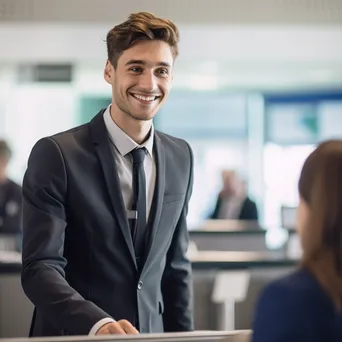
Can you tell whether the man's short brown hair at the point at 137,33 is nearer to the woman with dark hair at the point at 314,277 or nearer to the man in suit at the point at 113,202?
the man in suit at the point at 113,202

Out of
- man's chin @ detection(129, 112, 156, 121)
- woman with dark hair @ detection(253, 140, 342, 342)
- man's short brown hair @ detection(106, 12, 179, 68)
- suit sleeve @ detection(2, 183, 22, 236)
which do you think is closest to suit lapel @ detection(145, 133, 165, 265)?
man's chin @ detection(129, 112, 156, 121)

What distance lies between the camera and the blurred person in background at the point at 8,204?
691cm

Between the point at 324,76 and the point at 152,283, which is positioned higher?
the point at 324,76

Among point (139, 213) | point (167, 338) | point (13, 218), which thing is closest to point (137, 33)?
point (139, 213)

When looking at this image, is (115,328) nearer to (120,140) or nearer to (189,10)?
(120,140)

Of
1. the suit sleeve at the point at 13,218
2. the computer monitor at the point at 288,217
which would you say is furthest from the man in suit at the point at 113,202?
the suit sleeve at the point at 13,218

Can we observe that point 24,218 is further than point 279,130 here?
No

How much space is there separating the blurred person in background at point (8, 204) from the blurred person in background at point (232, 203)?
3128 mm

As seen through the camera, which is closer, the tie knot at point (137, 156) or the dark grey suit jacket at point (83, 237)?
the dark grey suit jacket at point (83, 237)

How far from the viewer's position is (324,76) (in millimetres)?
12961

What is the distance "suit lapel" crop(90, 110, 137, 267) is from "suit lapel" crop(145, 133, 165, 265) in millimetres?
65

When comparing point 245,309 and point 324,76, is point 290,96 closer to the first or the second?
point 324,76

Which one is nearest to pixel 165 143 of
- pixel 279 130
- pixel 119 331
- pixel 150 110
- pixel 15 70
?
pixel 150 110

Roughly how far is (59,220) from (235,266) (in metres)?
2.82
